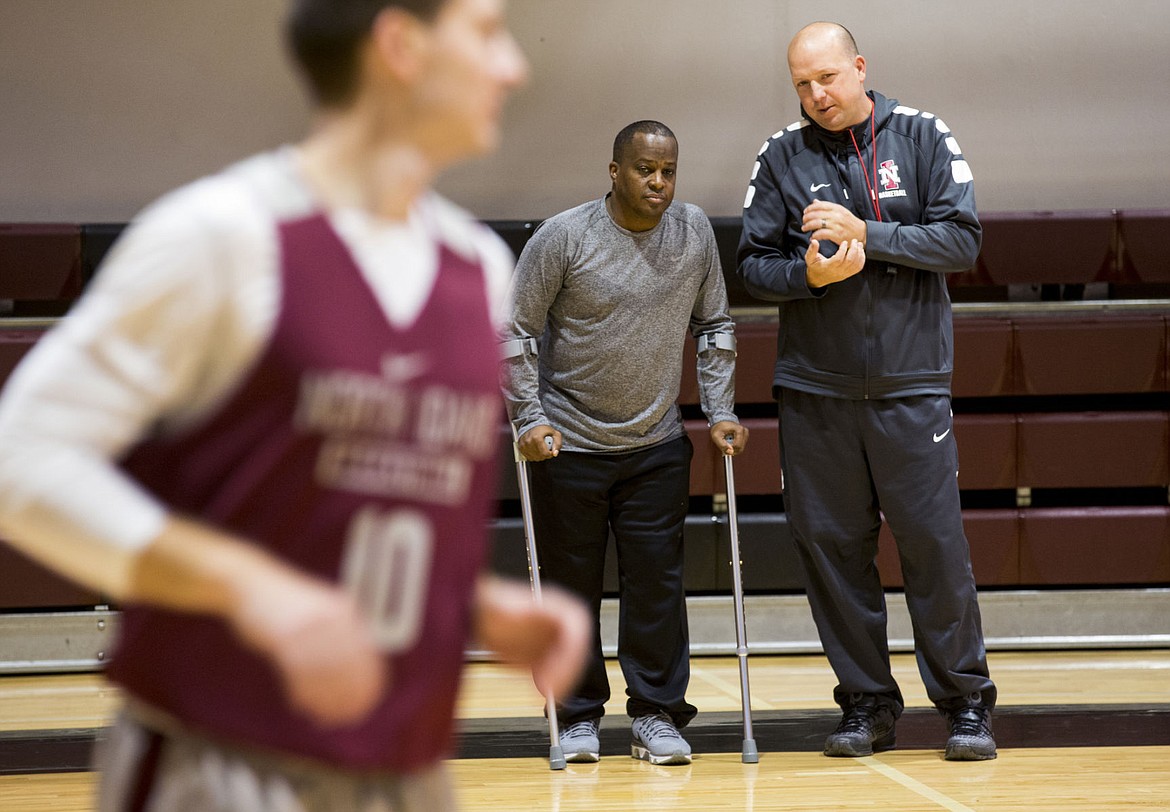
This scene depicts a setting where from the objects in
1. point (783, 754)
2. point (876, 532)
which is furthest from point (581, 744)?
point (876, 532)

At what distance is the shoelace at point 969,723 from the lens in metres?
3.71

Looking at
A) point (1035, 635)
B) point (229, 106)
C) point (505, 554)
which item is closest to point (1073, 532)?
point (1035, 635)

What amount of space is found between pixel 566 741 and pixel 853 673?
0.85 meters

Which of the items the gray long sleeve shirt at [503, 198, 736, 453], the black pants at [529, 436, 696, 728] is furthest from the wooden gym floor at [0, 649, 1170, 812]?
the gray long sleeve shirt at [503, 198, 736, 453]

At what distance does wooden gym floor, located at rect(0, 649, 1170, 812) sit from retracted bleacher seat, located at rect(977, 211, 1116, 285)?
1.83 m

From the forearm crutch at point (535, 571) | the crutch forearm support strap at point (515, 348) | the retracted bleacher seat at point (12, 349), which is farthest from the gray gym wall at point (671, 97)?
the forearm crutch at point (535, 571)

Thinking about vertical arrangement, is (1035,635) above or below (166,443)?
below

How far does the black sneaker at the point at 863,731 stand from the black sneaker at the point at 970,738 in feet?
0.58

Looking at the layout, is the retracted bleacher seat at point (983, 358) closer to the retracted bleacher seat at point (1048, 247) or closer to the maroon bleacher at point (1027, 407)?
the maroon bleacher at point (1027, 407)

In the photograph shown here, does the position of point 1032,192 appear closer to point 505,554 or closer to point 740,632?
point 505,554

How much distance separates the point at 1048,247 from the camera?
615 centimetres

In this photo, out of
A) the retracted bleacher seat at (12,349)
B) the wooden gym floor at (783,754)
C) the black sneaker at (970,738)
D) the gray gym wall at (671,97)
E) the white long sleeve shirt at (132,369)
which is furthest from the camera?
the gray gym wall at (671,97)

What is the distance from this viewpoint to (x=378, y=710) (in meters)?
1.00

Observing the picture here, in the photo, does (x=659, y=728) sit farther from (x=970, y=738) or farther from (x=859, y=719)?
(x=970, y=738)
